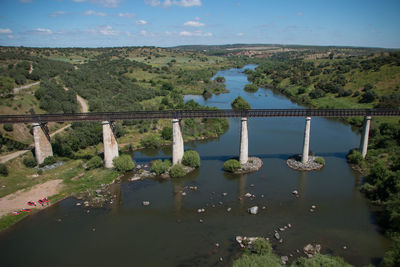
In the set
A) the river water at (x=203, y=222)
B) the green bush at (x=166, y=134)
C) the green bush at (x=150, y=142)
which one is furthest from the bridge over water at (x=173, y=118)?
the green bush at (x=166, y=134)

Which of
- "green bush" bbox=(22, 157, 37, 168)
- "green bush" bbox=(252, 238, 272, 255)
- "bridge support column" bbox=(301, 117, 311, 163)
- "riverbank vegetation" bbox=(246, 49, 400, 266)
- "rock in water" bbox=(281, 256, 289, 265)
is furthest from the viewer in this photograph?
"bridge support column" bbox=(301, 117, 311, 163)

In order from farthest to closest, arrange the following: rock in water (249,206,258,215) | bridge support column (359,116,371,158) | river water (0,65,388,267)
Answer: bridge support column (359,116,371,158)
rock in water (249,206,258,215)
river water (0,65,388,267)

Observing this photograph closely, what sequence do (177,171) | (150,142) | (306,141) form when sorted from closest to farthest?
1. (177,171)
2. (306,141)
3. (150,142)

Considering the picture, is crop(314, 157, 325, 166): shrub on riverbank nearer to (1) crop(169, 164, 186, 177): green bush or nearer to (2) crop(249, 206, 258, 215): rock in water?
(2) crop(249, 206, 258, 215): rock in water

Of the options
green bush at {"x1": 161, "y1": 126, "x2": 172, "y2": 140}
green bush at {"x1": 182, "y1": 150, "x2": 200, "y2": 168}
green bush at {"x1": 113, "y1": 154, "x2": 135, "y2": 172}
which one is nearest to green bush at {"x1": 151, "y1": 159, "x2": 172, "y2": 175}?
green bush at {"x1": 182, "y1": 150, "x2": 200, "y2": 168}

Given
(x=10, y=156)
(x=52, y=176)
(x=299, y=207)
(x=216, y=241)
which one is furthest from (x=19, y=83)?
(x=299, y=207)

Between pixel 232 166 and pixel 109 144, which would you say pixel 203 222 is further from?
pixel 109 144

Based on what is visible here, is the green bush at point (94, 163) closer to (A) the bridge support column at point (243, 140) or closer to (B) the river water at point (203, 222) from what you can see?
(B) the river water at point (203, 222)

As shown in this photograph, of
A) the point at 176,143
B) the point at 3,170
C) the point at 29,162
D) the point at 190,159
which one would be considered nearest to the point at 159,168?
the point at 176,143
